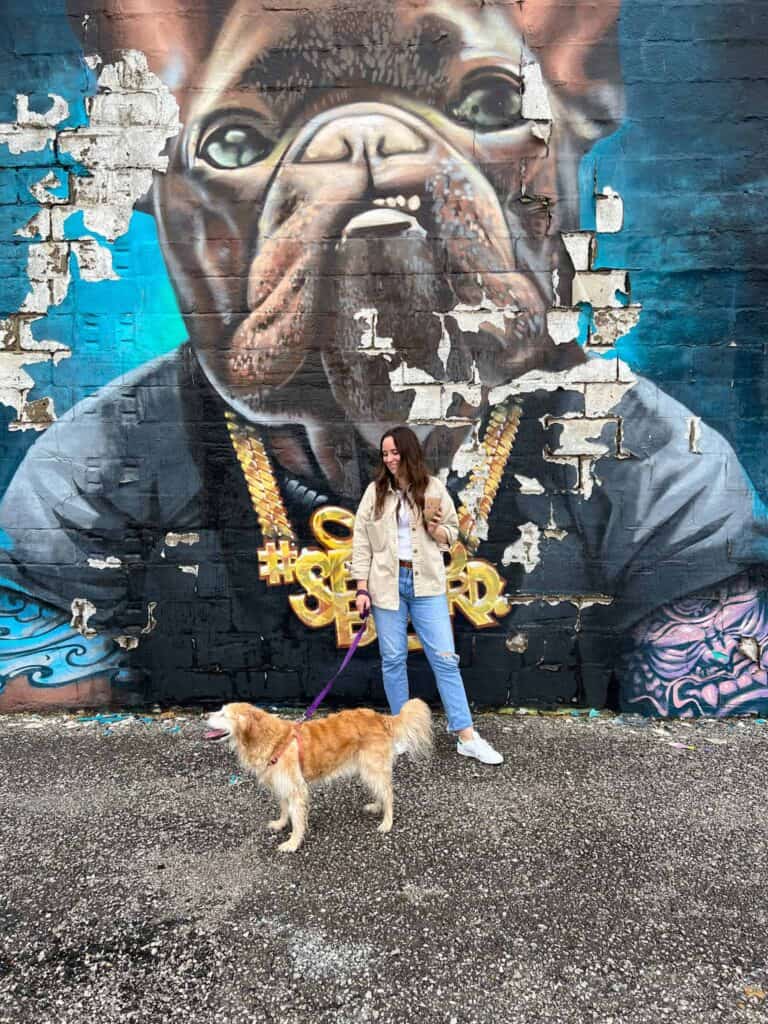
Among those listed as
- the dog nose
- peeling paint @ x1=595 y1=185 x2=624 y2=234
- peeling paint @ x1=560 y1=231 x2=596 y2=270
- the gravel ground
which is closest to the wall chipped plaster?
the dog nose

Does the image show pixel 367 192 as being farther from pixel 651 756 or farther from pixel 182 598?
pixel 651 756

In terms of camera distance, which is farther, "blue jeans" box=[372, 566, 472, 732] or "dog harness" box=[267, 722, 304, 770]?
"blue jeans" box=[372, 566, 472, 732]

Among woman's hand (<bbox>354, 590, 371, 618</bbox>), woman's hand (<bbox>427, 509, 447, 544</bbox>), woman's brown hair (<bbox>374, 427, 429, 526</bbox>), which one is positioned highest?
woman's brown hair (<bbox>374, 427, 429, 526</bbox>)

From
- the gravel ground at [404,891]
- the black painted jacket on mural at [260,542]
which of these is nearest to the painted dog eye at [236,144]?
the black painted jacket on mural at [260,542]

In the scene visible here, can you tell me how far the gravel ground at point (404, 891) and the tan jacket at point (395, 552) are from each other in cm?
99

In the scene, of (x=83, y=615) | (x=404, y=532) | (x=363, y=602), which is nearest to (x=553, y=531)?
(x=404, y=532)

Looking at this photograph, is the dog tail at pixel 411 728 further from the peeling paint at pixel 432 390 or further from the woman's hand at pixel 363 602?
the peeling paint at pixel 432 390

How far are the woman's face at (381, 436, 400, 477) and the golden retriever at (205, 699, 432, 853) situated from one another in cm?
126

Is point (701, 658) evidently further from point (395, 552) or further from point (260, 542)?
→ point (260, 542)

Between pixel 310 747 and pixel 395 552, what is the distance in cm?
118

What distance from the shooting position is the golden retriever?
2943 mm

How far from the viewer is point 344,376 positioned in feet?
14.0

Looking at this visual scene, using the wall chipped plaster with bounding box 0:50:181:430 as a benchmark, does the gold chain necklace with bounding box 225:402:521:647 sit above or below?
below

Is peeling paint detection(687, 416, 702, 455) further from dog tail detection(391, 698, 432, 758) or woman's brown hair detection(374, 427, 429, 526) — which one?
dog tail detection(391, 698, 432, 758)
